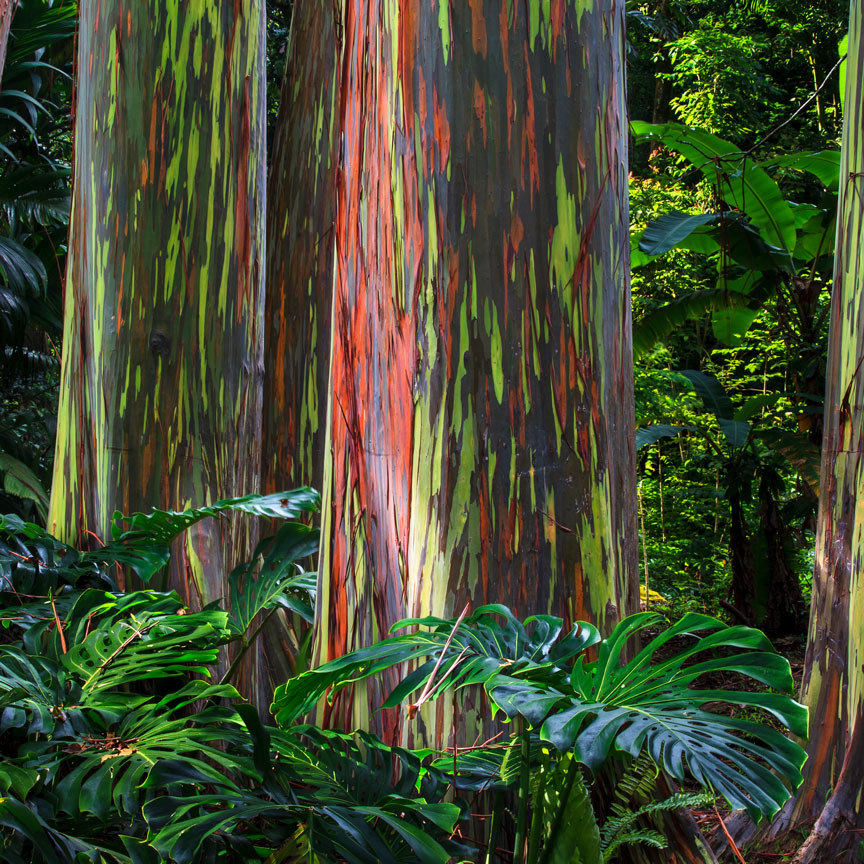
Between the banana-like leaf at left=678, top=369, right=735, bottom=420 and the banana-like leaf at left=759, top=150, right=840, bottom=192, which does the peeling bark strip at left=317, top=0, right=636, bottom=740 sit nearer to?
the banana-like leaf at left=759, top=150, right=840, bottom=192

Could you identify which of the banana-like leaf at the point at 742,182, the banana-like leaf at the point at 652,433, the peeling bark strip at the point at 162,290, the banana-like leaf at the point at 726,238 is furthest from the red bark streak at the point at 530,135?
the banana-like leaf at the point at 652,433

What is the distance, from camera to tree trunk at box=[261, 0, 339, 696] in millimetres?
3098

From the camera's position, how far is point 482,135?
1.56 meters

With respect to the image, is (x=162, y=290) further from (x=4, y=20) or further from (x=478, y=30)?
(x=4, y=20)

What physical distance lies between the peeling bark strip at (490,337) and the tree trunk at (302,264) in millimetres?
1399

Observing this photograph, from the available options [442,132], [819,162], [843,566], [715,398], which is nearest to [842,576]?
[843,566]

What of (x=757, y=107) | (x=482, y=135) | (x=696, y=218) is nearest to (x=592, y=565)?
(x=482, y=135)

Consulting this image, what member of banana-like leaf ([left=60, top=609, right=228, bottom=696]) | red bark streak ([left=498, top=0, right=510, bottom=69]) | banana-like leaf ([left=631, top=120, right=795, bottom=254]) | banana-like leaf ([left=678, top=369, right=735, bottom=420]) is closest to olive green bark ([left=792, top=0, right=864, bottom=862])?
red bark streak ([left=498, top=0, right=510, bottom=69])

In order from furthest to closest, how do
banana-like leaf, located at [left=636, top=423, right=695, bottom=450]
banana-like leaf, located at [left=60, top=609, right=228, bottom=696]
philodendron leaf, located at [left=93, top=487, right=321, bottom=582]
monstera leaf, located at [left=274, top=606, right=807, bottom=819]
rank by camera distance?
banana-like leaf, located at [left=636, top=423, right=695, bottom=450] < philodendron leaf, located at [left=93, top=487, right=321, bottom=582] < banana-like leaf, located at [left=60, top=609, right=228, bottom=696] < monstera leaf, located at [left=274, top=606, right=807, bottom=819]

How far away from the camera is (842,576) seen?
2.24 meters

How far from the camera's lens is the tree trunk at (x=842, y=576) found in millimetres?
2035

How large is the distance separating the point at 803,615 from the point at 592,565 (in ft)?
15.9

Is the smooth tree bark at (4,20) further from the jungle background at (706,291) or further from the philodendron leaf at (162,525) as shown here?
the philodendron leaf at (162,525)

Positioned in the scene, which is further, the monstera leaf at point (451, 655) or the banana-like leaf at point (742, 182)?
the banana-like leaf at point (742, 182)
